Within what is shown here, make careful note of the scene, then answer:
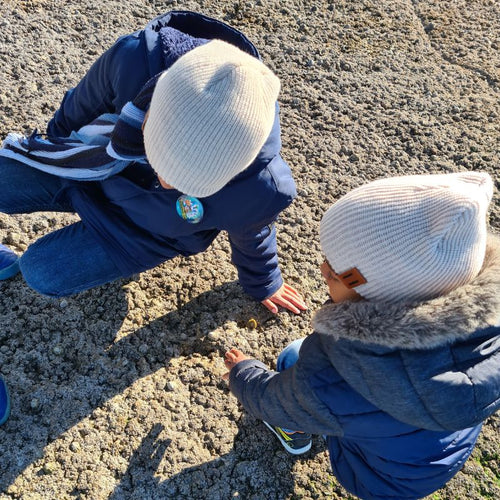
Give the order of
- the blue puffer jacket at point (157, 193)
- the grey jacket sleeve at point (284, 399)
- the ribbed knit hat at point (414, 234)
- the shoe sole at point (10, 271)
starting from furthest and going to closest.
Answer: the shoe sole at point (10, 271), the blue puffer jacket at point (157, 193), the grey jacket sleeve at point (284, 399), the ribbed knit hat at point (414, 234)

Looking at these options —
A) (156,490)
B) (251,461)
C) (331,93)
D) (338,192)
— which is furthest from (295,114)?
(156,490)

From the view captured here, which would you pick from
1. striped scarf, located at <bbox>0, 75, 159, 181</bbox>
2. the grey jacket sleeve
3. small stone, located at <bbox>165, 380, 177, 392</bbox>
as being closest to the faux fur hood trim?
the grey jacket sleeve

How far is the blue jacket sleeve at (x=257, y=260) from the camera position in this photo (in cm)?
167

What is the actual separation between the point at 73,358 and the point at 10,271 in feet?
1.26

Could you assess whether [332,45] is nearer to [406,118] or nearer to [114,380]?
[406,118]

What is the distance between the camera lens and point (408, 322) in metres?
1.17

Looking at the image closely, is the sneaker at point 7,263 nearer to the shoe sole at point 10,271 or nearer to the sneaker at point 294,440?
the shoe sole at point 10,271

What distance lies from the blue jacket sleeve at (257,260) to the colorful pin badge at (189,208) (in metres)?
0.14

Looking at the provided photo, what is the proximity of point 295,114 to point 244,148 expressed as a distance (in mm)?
1410

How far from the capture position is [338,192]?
2363mm

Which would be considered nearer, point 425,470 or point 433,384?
point 433,384

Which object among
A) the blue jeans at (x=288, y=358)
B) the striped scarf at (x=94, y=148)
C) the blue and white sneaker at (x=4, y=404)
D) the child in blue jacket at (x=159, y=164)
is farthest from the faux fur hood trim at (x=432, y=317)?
the blue and white sneaker at (x=4, y=404)

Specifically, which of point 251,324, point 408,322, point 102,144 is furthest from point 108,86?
point 408,322

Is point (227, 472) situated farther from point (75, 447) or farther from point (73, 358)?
point (73, 358)
